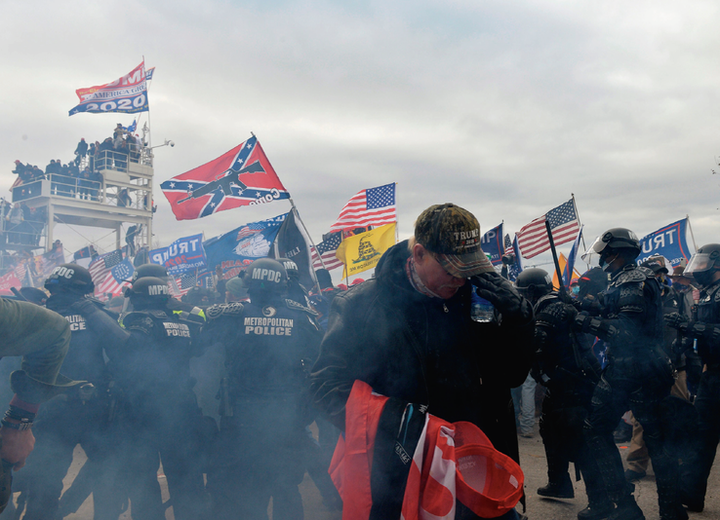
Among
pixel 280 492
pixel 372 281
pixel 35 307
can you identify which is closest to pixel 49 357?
pixel 35 307

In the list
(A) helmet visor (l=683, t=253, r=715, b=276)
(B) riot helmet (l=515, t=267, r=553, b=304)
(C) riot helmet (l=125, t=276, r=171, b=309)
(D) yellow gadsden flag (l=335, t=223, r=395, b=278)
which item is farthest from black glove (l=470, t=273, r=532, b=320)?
(D) yellow gadsden flag (l=335, t=223, r=395, b=278)

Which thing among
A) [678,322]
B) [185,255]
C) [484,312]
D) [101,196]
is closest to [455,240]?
[484,312]

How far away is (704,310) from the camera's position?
15.1 ft

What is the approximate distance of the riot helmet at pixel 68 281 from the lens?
12.7 ft

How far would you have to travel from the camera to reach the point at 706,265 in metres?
4.75

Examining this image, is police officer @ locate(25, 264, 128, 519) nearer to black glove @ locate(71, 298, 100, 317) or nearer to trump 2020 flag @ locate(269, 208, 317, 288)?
black glove @ locate(71, 298, 100, 317)

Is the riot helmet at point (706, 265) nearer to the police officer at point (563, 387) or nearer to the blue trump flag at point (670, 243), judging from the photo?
the police officer at point (563, 387)

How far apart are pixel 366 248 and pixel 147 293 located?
645 centimetres

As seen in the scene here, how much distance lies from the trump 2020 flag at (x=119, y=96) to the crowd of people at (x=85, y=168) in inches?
470

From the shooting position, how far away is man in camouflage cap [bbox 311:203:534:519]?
6.46ft

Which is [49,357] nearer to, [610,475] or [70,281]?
[70,281]

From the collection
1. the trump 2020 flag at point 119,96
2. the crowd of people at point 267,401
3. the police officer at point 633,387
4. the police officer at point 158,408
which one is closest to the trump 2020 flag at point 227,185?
the crowd of people at point 267,401

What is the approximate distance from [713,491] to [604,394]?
206 centimetres

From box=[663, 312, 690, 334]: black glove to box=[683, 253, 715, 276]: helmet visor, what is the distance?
0.55 meters
